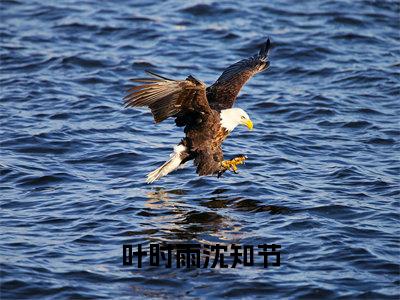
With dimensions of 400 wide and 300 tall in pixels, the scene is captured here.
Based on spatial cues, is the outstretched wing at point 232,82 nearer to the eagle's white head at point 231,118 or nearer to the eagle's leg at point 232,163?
the eagle's white head at point 231,118

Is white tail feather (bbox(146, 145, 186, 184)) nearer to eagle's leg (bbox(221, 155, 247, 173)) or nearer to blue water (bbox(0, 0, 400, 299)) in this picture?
blue water (bbox(0, 0, 400, 299))

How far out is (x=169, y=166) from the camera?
945 cm


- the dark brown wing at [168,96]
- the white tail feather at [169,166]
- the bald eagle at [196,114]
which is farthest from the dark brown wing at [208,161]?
the dark brown wing at [168,96]

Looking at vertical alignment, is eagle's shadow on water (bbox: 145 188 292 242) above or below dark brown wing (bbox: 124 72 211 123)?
below

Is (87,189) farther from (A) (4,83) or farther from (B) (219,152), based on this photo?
(A) (4,83)

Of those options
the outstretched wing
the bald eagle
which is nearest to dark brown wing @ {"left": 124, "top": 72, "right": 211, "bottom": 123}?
the bald eagle

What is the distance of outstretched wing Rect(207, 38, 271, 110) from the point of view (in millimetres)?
10070

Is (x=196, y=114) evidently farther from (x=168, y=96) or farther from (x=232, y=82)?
(x=232, y=82)

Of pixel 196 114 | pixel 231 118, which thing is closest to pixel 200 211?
pixel 196 114

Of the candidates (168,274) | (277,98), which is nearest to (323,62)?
(277,98)

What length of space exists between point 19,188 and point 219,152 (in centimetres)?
215

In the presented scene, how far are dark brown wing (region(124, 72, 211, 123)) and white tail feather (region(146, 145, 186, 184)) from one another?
0.52m

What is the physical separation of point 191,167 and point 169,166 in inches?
41.3

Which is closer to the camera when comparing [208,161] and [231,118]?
[208,161]
